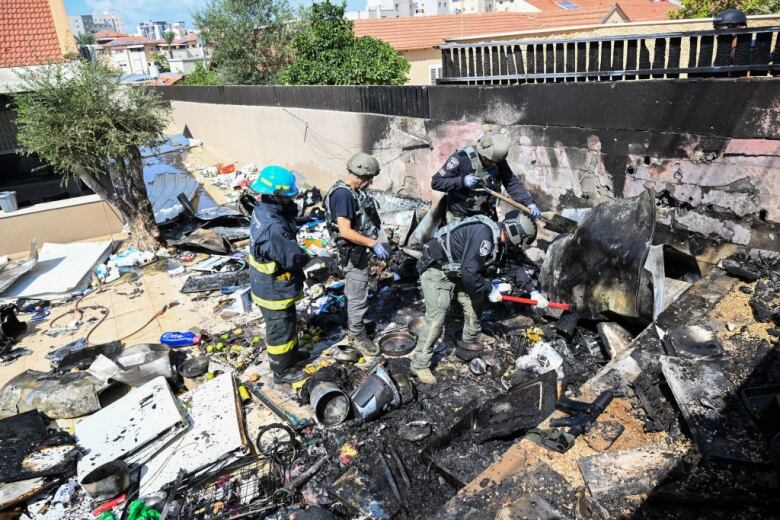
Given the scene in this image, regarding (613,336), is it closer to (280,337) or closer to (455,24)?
(280,337)

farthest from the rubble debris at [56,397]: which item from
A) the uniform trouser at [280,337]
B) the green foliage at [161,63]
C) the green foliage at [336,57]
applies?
the green foliage at [161,63]

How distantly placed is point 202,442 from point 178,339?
184 centimetres

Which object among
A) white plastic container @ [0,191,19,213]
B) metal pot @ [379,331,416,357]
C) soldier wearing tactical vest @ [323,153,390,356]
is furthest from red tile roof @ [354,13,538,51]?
metal pot @ [379,331,416,357]

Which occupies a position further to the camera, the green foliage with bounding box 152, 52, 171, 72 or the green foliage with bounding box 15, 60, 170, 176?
the green foliage with bounding box 152, 52, 171, 72

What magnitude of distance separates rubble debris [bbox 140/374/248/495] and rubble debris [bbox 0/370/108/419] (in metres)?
0.84

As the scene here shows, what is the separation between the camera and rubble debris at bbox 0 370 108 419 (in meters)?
4.16

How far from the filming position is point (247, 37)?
18531mm

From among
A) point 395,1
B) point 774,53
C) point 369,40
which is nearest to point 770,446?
point 774,53

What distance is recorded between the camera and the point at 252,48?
18.8m

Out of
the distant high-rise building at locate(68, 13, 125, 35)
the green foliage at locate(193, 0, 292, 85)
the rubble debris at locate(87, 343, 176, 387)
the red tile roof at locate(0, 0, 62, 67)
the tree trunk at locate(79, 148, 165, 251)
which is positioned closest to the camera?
the rubble debris at locate(87, 343, 176, 387)

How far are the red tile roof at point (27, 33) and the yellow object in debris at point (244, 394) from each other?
784 cm

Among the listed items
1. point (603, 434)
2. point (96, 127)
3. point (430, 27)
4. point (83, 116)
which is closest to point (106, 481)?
point (603, 434)

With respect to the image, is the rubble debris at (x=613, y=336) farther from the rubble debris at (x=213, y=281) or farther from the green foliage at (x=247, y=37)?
the green foliage at (x=247, y=37)

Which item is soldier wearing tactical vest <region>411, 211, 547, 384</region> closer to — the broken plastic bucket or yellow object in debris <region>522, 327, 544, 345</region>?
yellow object in debris <region>522, 327, 544, 345</region>
